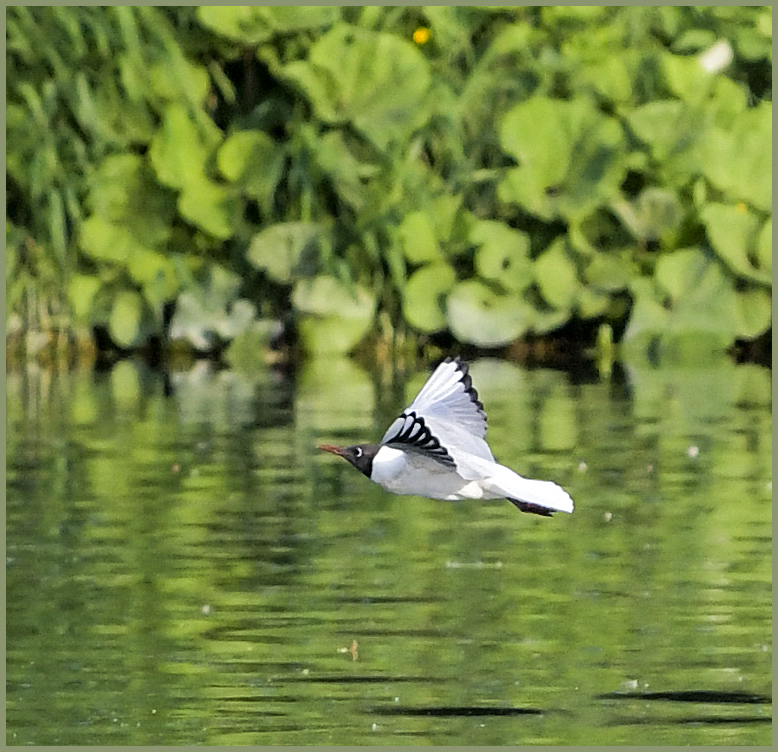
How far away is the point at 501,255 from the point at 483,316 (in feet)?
1.74

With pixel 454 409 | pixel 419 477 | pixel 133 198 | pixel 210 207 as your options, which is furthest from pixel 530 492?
pixel 133 198

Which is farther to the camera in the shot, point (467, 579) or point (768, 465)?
point (768, 465)

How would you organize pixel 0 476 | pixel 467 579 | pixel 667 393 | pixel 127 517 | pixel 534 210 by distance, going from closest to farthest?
pixel 467 579, pixel 127 517, pixel 0 476, pixel 667 393, pixel 534 210

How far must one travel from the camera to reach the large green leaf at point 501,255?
57.3 feet

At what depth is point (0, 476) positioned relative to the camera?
11.5 m

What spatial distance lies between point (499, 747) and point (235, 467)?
5.95m

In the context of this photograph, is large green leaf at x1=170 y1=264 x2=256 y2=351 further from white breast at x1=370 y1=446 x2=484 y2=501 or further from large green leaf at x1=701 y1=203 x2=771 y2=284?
white breast at x1=370 y1=446 x2=484 y2=501

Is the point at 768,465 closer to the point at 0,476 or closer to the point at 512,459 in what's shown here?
the point at 512,459

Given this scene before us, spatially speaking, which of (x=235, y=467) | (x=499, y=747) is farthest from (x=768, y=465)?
(x=499, y=747)

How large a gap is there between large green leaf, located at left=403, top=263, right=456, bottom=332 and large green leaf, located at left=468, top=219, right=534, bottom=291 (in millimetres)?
299

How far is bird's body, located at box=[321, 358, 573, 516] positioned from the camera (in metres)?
6.38

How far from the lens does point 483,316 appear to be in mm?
17328

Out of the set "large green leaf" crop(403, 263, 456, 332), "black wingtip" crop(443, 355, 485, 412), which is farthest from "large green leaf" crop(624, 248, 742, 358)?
"black wingtip" crop(443, 355, 485, 412)

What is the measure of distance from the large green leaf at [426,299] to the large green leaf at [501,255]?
30 cm
